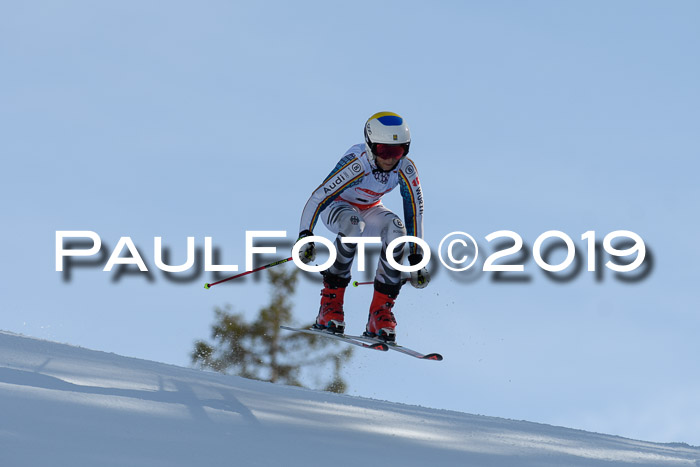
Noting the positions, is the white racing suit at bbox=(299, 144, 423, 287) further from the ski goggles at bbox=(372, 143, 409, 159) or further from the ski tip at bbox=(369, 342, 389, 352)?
the ski tip at bbox=(369, 342, 389, 352)

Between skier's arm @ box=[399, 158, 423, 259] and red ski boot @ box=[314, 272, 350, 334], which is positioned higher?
skier's arm @ box=[399, 158, 423, 259]

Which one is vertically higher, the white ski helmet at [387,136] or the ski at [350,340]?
the white ski helmet at [387,136]

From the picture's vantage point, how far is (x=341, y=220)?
30.1 ft

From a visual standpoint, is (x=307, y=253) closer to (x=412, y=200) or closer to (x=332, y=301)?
(x=332, y=301)

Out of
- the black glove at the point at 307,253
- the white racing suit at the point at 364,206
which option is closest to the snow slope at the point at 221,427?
the black glove at the point at 307,253

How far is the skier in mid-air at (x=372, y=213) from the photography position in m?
8.80

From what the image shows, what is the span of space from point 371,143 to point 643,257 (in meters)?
3.53

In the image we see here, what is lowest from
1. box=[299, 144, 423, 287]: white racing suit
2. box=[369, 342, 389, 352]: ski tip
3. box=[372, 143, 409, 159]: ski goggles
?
box=[369, 342, 389, 352]: ski tip

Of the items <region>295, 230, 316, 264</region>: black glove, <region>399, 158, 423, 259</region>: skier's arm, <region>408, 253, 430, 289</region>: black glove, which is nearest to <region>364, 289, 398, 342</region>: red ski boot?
<region>408, 253, 430, 289</region>: black glove

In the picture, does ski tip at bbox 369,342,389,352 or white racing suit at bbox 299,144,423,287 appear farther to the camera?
ski tip at bbox 369,342,389,352

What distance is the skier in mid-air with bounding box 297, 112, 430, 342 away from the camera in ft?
28.9

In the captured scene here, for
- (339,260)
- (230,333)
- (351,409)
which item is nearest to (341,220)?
(339,260)

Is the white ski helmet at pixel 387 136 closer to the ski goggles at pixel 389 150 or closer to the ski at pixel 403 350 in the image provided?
the ski goggles at pixel 389 150

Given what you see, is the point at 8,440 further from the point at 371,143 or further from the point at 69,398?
the point at 371,143
